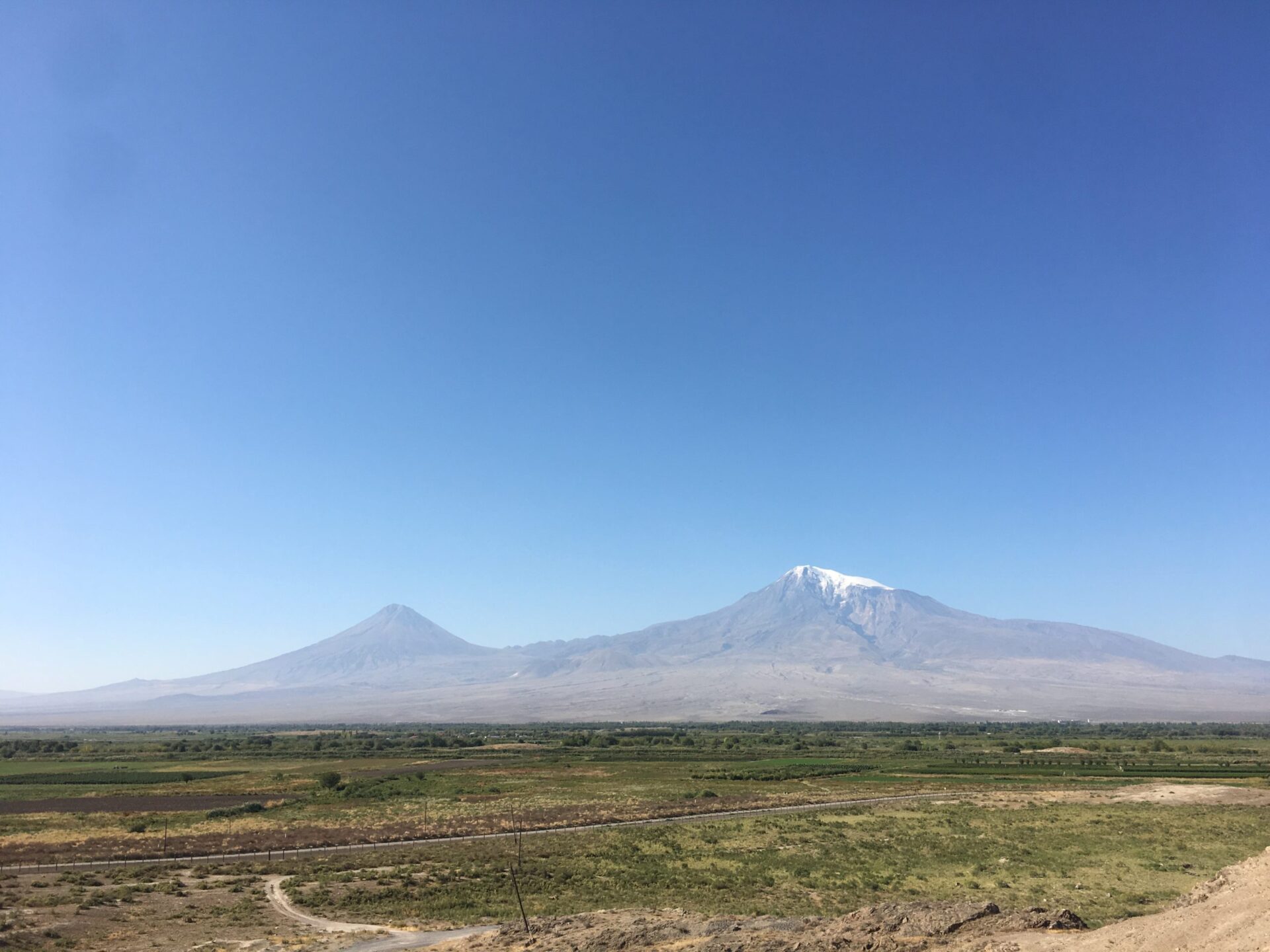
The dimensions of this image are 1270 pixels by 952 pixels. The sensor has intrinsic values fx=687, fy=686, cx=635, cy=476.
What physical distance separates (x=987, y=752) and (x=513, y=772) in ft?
245

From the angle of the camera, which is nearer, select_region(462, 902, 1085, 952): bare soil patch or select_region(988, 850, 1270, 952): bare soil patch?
select_region(988, 850, 1270, 952): bare soil patch

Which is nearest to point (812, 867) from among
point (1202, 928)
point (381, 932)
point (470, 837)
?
point (381, 932)

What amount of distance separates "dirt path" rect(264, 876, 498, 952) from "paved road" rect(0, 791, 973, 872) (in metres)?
11.5

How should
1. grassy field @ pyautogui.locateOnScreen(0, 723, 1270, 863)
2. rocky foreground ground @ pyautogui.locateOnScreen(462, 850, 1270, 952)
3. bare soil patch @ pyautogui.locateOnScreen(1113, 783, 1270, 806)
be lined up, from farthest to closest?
bare soil patch @ pyautogui.locateOnScreen(1113, 783, 1270, 806)
grassy field @ pyautogui.locateOnScreen(0, 723, 1270, 863)
rocky foreground ground @ pyautogui.locateOnScreen(462, 850, 1270, 952)

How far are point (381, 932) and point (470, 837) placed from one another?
20.5m

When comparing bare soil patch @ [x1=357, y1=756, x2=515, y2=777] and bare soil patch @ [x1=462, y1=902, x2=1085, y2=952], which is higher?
bare soil patch @ [x1=462, y1=902, x2=1085, y2=952]

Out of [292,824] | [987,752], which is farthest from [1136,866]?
[987,752]

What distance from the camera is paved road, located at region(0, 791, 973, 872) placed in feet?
119

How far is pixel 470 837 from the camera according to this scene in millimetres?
43562

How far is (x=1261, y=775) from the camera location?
234 feet

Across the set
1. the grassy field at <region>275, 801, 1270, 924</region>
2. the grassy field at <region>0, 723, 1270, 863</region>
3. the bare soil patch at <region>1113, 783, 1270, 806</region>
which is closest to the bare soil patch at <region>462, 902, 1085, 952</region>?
the grassy field at <region>275, 801, 1270, 924</region>

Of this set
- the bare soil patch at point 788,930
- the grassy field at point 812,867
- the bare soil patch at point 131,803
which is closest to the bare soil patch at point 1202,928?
the bare soil patch at point 788,930

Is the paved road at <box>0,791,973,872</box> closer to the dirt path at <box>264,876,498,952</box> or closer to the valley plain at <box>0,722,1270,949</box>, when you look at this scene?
the valley plain at <box>0,722,1270,949</box>

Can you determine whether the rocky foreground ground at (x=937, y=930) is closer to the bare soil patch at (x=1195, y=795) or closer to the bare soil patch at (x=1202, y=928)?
the bare soil patch at (x=1202, y=928)
